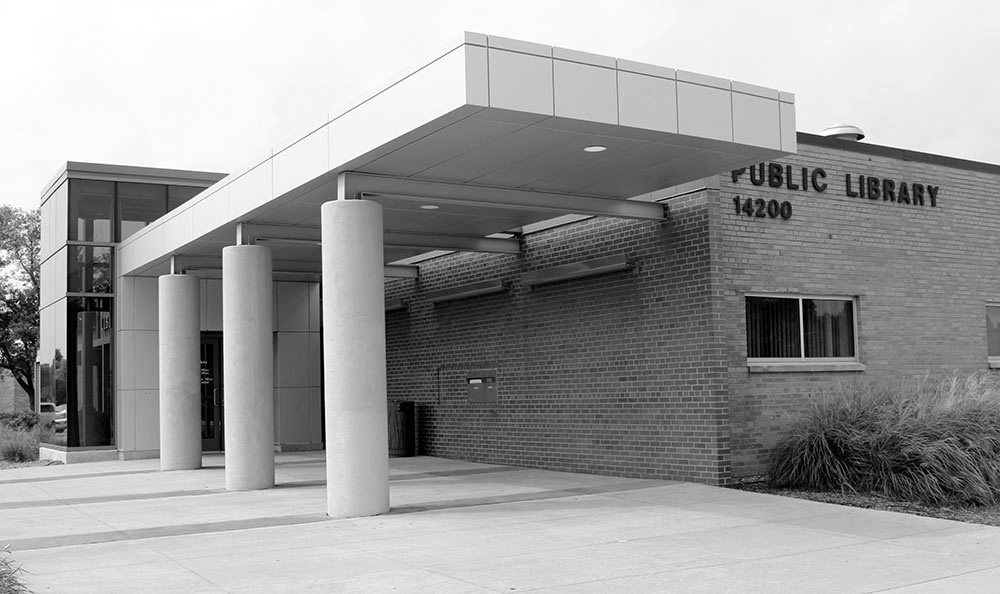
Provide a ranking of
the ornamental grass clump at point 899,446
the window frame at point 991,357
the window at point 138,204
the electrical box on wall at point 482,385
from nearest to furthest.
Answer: the ornamental grass clump at point 899,446 < the window frame at point 991,357 < the electrical box on wall at point 482,385 < the window at point 138,204

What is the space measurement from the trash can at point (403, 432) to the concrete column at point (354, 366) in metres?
8.69

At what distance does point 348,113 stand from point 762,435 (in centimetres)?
716

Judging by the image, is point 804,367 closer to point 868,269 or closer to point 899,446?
point 868,269

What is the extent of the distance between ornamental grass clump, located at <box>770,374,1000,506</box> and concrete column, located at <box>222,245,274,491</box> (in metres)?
7.23

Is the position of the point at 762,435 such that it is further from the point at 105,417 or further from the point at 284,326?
the point at 105,417

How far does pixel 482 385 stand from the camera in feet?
61.1

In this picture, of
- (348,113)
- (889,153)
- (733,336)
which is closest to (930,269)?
(889,153)

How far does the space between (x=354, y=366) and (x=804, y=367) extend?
6850mm

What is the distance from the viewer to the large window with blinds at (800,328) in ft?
47.4

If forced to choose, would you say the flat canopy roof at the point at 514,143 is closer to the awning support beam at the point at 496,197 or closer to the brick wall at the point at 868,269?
the awning support beam at the point at 496,197

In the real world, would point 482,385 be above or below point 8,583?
above

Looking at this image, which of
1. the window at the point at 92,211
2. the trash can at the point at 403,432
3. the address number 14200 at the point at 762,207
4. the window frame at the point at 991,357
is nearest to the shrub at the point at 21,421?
the window at the point at 92,211

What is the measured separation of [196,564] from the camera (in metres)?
8.84

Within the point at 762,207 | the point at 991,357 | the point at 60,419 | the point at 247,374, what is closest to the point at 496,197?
the point at 762,207
